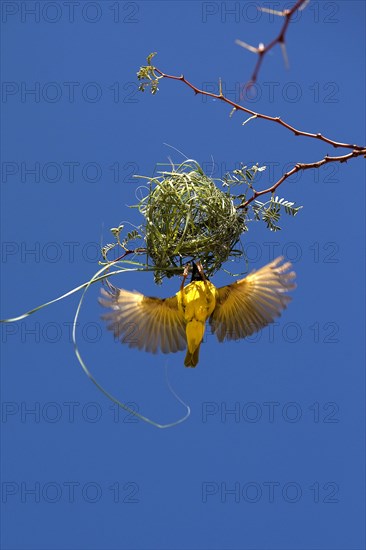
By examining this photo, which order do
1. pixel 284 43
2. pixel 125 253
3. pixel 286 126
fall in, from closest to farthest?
pixel 284 43 < pixel 286 126 < pixel 125 253

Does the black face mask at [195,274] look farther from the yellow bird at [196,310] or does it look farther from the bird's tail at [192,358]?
the bird's tail at [192,358]

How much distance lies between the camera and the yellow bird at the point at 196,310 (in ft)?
7.22

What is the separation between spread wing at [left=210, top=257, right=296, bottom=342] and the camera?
2242 millimetres

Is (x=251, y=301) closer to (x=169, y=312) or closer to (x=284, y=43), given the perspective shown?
(x=169, y=312)

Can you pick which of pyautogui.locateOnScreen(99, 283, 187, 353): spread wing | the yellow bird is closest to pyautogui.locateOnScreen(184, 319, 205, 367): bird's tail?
the yellow bird

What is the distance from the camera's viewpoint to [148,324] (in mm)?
2332

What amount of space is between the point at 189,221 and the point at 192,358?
41 cm

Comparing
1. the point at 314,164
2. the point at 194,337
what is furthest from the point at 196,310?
the point at 314,164

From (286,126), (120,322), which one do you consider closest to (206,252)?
(120,322)

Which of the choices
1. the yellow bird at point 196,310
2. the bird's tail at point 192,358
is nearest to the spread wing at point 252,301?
the yellow bird at point 196,310

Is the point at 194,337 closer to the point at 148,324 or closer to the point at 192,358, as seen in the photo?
the point at 192,358

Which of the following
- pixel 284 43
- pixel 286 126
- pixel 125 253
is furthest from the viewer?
pixel 125 253

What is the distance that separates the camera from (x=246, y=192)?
2314 mm

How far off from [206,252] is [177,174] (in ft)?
0.82
